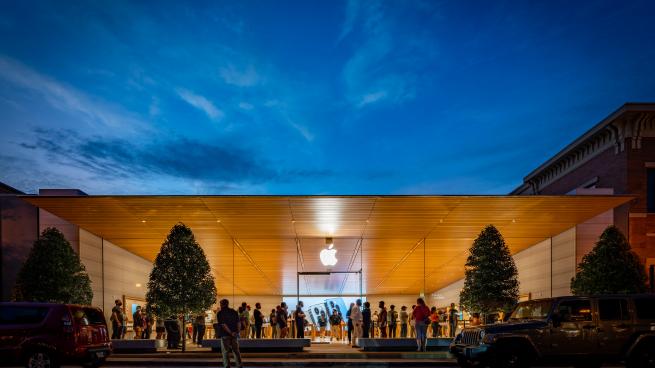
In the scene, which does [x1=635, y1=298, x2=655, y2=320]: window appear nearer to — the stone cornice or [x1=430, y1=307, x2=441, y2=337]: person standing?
[x1=430, y1=307, x2=441, y2=337]: person standing

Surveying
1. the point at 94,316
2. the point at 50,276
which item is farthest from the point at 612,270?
the point at 50,276

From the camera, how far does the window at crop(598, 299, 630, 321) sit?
12.9 meters

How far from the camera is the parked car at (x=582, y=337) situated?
41.7 feet

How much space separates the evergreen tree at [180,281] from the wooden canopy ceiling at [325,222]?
1.47 metres

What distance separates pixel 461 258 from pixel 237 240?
12.2m

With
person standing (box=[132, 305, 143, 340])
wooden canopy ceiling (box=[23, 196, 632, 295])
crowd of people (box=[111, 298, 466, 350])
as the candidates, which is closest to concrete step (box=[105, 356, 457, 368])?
crowd of people (box=[111, 298, 466, 350])

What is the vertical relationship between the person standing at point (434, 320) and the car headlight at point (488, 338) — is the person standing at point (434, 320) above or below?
below

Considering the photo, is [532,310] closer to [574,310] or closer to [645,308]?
[574,310]

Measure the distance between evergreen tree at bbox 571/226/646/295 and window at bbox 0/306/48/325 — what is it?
1572cm

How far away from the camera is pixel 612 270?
1972cm

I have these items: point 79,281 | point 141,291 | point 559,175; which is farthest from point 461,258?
point 79,281

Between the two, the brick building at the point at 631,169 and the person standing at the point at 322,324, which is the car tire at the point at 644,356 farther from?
the person standing at the point at 322,324

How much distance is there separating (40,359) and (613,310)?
11853mm

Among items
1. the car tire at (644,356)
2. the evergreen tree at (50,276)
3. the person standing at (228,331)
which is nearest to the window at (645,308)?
the car tire at (644,356)
